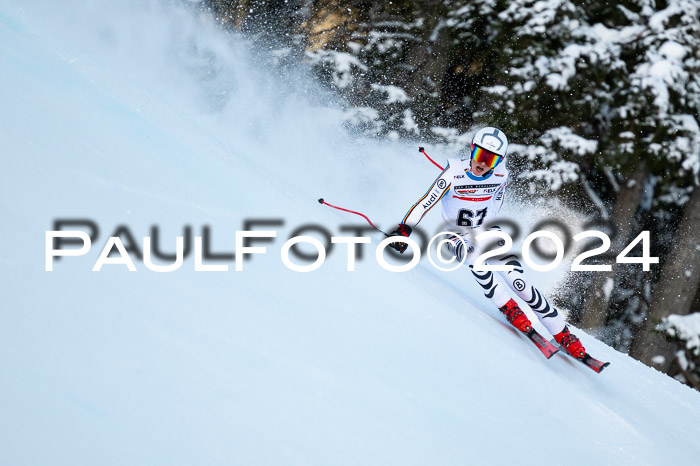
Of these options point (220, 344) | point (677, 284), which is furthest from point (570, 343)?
point (677, 284)

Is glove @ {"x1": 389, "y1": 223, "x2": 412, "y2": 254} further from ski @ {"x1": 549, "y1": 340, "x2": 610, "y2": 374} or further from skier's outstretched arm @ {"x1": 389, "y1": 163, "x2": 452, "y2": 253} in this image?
ski @ {"x1": 549, "y1": 340, "x2": 610, "y2": 374}

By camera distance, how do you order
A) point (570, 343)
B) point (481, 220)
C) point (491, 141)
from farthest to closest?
point (481, 220) → point (570, 343) → point (491, 141)

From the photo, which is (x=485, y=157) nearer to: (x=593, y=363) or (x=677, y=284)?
(x=593, y=363)

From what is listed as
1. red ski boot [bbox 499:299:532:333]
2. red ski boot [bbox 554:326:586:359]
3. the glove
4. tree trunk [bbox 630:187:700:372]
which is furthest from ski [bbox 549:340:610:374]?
tree trunk [bbox 630:187:700:372]

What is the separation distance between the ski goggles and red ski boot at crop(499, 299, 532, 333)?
1.11 m

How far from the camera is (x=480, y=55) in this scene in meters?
10.4

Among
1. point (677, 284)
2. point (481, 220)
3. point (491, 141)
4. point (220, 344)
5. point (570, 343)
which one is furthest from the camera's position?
point (677, 284)

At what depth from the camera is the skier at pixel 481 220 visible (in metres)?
4.40

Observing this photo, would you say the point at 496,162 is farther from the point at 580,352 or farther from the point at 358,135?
the point at 358,135

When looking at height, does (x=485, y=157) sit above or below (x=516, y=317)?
above

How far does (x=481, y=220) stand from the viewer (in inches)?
184

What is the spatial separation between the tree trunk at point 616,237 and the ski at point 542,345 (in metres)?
6.38

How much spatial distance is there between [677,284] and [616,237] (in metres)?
1.25

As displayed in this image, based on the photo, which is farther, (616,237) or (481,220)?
(616,237)
